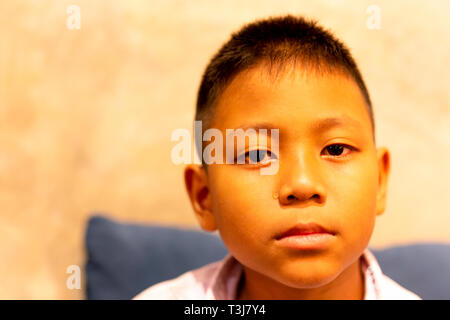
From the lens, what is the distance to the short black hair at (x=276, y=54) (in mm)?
821

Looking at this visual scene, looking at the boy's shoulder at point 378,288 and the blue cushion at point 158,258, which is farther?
the blue cushion at point 158,258

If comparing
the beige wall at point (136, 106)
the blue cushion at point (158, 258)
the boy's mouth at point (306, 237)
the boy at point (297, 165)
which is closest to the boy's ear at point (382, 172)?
the boy at point (297, 165)

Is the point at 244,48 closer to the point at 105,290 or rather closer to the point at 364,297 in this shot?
the point at 364,297

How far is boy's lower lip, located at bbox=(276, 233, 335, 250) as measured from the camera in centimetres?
73

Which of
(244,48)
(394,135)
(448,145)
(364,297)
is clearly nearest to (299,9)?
(394,135)

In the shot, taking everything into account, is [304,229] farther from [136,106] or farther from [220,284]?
[136,106]

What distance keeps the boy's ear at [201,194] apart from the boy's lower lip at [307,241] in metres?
0.22

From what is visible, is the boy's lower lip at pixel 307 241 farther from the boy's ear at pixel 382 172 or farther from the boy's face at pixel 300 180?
the boy's ear at pixel 382 172

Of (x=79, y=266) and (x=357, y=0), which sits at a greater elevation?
(x=357, y=0)

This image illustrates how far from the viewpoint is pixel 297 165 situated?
732mm

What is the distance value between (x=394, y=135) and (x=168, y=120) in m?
0.65

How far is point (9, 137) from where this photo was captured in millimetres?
1446

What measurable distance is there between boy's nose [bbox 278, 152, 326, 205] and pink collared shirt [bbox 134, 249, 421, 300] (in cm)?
28
